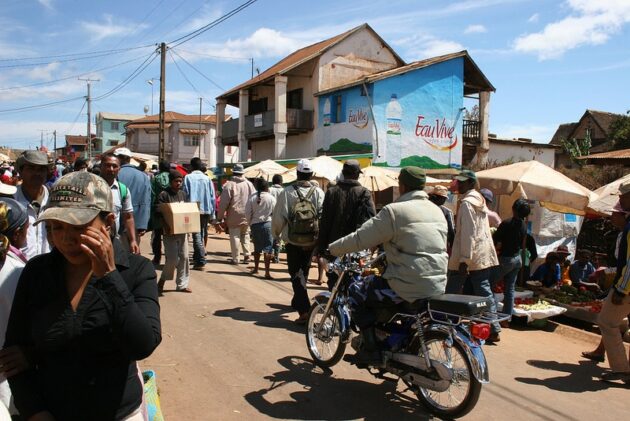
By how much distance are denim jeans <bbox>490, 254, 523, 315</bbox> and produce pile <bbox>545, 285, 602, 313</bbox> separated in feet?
5.73

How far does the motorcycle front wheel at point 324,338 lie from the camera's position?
5.25 metres

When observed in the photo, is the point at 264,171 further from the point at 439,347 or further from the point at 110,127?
the point at 110,127

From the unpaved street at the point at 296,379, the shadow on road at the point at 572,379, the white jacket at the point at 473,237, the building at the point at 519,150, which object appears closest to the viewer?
the unpaved street at the point at 296,379

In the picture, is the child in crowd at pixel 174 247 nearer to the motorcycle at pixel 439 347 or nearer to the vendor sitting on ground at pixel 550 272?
the motorcycle at pixel 439 347

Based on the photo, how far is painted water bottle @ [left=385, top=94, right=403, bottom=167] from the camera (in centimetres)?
2680

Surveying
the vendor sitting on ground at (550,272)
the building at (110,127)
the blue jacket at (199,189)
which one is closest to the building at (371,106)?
the vendor sitting on ground at (550,272)

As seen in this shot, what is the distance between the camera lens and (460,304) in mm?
4156

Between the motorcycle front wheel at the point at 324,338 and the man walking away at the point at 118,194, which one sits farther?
the man walking away at the point at 118,194

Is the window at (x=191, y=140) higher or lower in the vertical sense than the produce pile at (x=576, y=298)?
higher

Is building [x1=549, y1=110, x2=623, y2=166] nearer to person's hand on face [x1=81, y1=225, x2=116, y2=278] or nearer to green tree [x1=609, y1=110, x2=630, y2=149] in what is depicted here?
green tree [x1=609, y1=110, x2=630, y2=149]

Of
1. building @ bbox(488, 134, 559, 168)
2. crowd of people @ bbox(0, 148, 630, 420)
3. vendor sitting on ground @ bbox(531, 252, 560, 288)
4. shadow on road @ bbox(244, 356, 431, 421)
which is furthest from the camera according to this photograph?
building @ bbox(488, 134, 559, 168)

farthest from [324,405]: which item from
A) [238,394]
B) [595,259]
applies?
[595,259]

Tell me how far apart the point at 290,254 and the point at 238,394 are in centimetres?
260

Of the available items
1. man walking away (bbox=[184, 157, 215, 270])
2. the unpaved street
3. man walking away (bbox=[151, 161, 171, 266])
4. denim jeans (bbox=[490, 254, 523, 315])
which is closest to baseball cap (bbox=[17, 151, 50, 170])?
the unpaved street
